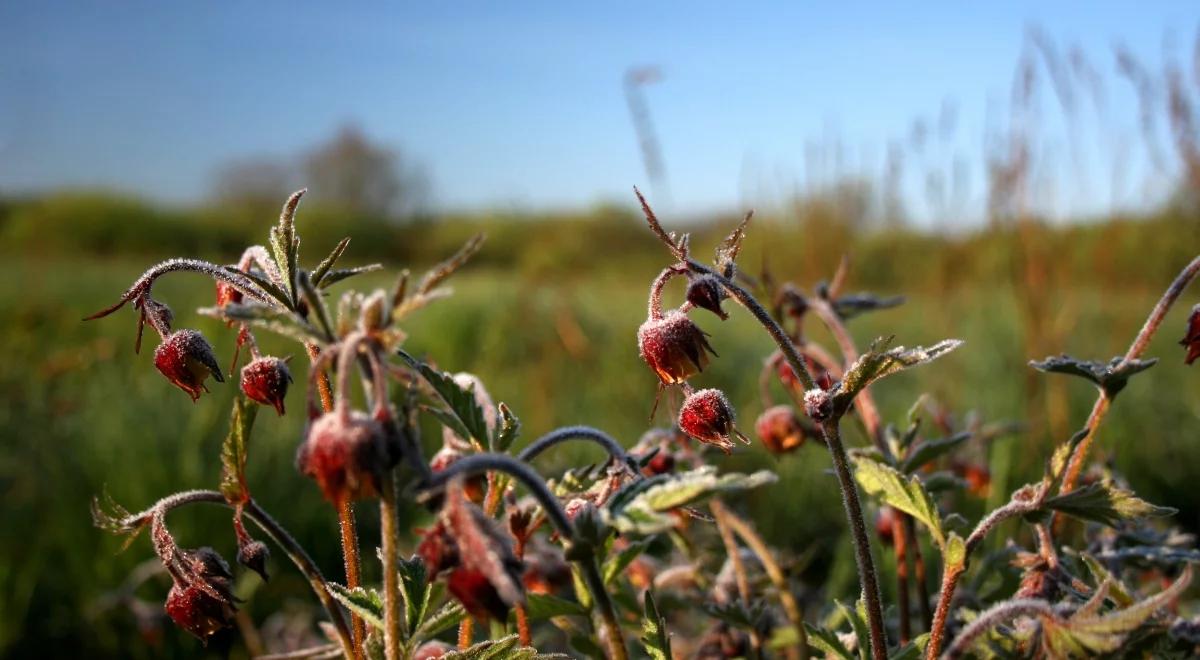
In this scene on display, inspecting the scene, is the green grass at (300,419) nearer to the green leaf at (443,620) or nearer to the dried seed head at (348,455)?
the green leaf at (443,620)

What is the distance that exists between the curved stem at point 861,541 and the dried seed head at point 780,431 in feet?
1.16

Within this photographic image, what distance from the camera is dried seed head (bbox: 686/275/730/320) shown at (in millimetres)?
685

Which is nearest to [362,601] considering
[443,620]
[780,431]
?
[443,620]

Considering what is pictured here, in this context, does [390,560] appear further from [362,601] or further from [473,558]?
[362,601]

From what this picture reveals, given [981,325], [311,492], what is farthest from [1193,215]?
[311,492]

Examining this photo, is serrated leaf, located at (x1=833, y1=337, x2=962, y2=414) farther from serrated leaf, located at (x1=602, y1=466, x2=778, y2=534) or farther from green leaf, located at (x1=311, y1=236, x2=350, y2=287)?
green leaf, located at (x1=311, y1=236, x2=350, y2=287)

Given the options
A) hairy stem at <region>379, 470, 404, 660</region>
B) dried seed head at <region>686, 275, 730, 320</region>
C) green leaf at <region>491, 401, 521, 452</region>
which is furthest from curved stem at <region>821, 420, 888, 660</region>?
hairy stem at <region>379, 470, 404, 660</region>

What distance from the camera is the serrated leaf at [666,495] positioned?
1.73ft

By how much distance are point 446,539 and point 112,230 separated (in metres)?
18.6

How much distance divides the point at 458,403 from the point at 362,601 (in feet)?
0.57

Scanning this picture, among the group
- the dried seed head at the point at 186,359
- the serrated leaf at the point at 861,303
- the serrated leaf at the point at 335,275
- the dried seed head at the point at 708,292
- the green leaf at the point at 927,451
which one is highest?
the serrated leaf at the point at 335,275

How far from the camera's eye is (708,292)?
0.68m

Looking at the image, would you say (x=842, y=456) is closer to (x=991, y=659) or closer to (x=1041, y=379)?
(x=991, y=659)

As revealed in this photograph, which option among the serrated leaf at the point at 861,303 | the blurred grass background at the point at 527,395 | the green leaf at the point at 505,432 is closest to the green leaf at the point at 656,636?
the green leaf at the point at 505,432
